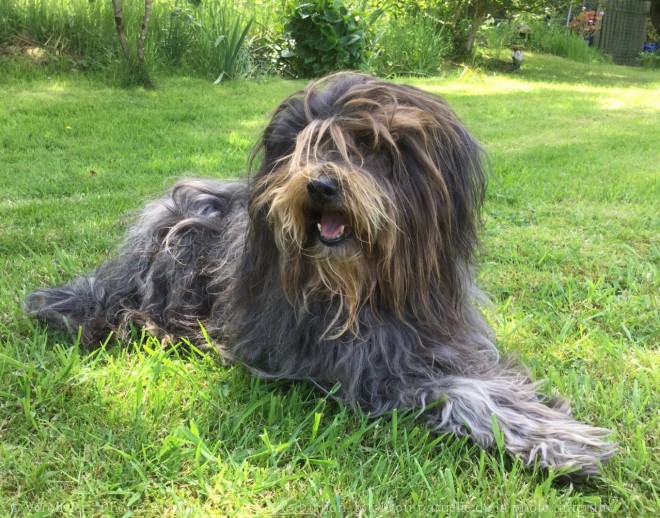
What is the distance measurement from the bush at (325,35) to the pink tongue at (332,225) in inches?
321

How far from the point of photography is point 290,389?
8.39 feet

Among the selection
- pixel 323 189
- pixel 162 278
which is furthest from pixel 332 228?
pixel 162 278

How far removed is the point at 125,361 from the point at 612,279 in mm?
2665

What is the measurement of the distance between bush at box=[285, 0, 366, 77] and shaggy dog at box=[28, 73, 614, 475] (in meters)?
7.76

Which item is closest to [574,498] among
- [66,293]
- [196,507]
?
[196,507]

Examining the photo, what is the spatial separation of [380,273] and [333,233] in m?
0.24

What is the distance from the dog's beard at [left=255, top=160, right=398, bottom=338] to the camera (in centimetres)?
210

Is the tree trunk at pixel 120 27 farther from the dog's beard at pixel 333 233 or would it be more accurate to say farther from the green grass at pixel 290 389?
the dog's beard at pixel 333 233

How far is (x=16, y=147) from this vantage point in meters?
5.97

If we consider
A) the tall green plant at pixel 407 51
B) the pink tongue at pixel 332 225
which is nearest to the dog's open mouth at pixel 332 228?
the pink tongue at pixel 332 225

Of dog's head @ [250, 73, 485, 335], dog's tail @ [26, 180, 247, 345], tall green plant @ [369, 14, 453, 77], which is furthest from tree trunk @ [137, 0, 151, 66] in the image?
dog's head @ [250, 73, 485, 335]

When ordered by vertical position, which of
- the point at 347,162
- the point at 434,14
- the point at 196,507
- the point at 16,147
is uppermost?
the point at 434,14

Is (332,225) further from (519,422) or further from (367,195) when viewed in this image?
(519,422)

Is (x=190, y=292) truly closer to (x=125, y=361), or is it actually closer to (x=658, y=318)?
(x=125, y=361)
